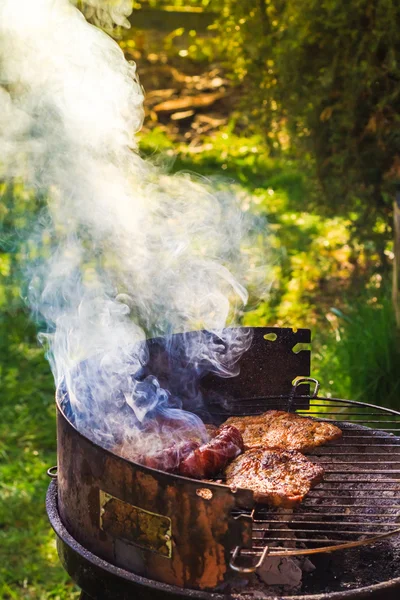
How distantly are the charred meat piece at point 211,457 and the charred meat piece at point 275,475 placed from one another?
0.04m

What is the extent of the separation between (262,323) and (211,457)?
377cm

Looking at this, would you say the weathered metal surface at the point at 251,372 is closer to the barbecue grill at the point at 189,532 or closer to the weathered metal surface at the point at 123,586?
the barbecue grill at the point at 189,532

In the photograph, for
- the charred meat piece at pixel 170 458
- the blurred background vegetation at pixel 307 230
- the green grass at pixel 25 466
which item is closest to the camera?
the charred meat piece at pixel 170 458

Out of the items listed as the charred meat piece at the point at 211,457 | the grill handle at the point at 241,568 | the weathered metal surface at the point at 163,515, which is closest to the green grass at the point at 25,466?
the charred meat piece at the point at 211,457

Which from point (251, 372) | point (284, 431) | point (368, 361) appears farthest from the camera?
point (368, 361)

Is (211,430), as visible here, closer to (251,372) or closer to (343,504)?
(251,372)

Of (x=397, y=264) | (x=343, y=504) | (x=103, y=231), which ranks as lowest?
(x=103, y=231)

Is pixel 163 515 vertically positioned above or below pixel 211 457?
above

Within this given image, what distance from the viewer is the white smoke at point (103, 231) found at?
10.2ft

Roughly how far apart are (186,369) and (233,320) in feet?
8.17

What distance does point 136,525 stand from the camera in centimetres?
229

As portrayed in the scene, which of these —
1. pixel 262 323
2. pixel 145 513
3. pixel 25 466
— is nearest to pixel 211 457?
pixel 145 513

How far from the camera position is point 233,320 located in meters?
5.87

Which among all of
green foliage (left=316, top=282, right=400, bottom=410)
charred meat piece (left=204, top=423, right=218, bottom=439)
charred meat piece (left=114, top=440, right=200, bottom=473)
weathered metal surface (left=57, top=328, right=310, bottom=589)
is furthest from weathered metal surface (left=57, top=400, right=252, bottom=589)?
green foliage (left=316, top=282, right=400, bottom=410)
